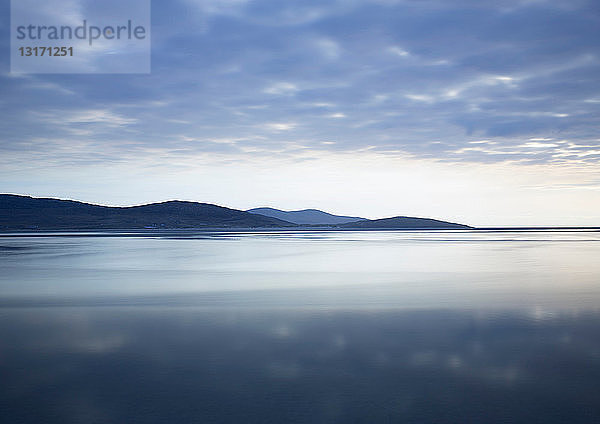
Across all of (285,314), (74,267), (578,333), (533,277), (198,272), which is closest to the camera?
(578,333)

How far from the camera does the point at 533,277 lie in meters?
16.8

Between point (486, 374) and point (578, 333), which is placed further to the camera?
point (578, 333)

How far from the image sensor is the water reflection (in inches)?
202

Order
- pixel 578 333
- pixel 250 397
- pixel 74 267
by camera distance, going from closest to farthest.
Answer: pixel 250 397
pixel 578 333
pixel 74 267

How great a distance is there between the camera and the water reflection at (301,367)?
5.14m

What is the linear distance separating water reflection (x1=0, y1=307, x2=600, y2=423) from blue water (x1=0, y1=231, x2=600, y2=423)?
2cm

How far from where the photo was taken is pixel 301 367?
6.62 m

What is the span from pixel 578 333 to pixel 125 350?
7.20 metres

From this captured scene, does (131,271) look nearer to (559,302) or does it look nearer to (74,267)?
(74,267)

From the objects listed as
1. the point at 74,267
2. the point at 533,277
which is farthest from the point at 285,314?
the point at 74,267

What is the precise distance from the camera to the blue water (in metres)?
5.21

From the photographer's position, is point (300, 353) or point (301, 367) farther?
point (300, 353)

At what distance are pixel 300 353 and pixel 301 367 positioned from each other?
2.32 feet

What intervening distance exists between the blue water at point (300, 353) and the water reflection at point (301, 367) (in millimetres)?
24
